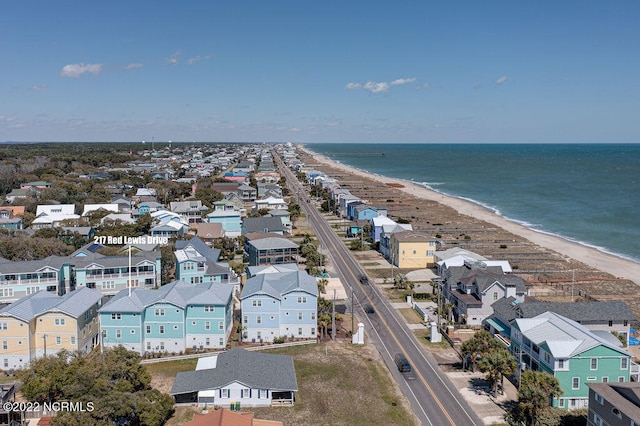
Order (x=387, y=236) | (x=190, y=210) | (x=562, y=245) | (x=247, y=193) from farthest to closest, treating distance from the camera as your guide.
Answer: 1. (x=247, y=193)
2. (x=190, y=210)
3. (x=562, y=245)
4. (x=387, y=236)

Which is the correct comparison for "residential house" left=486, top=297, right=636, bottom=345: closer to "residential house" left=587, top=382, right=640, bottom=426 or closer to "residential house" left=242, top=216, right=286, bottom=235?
"residential house" left=587, top=382, right=640, bottom=426

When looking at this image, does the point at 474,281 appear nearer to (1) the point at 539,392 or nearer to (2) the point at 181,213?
(1) the point at 539,392

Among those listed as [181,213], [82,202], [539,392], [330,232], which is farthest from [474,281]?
[82,202]

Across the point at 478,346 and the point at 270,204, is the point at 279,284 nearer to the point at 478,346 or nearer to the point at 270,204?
the point at 478,346

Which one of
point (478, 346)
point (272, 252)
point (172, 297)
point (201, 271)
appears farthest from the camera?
point (272, 252)

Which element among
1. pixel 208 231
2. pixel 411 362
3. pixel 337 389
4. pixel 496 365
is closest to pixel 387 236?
pixel 208 231

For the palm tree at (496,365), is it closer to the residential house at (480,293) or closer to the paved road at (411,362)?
the paved road at (411,362)

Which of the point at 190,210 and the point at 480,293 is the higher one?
the point at 190,210

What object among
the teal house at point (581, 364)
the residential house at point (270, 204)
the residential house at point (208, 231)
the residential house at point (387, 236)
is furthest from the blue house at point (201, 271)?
the residential house at point (270, 204)

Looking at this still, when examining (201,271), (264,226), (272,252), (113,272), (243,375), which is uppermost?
(264,226)
